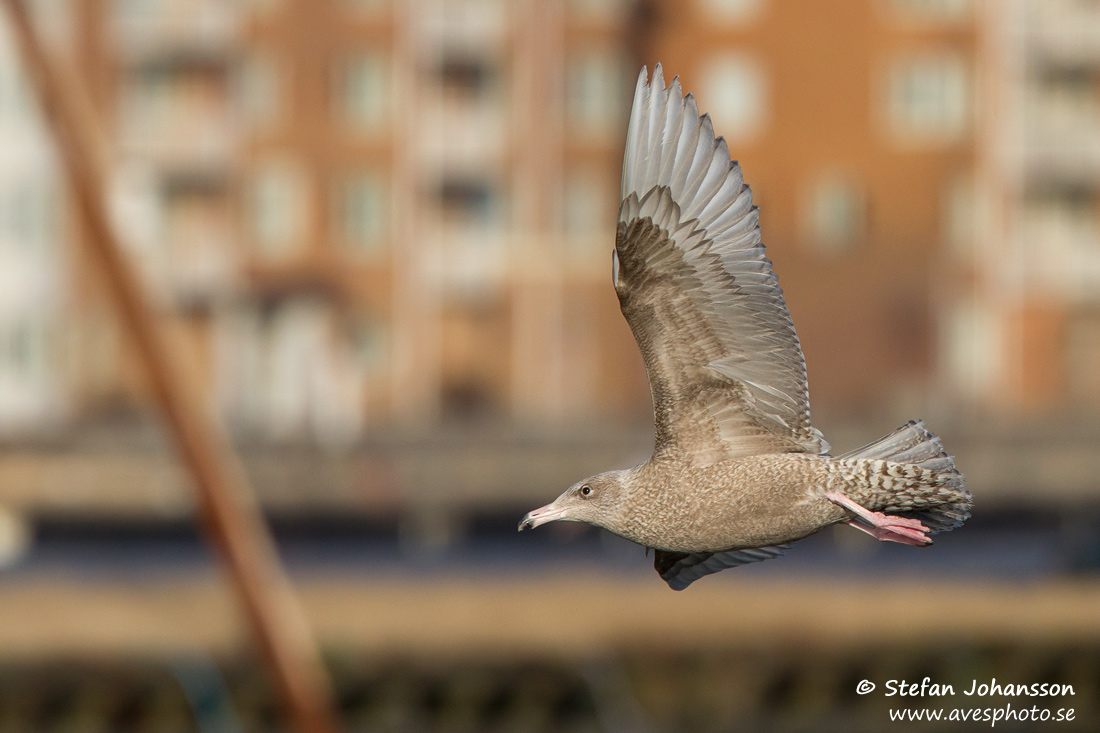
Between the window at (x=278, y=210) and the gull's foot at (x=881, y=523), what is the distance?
263 feet

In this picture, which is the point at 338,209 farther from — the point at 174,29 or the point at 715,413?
the point at 715,413

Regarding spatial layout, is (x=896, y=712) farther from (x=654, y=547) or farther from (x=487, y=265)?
(x=487, y=265)

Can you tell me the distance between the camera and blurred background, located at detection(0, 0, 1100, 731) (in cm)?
496

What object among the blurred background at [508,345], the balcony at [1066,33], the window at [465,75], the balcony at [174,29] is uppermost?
the balcony at [174,29]

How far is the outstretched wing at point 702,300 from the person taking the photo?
1930 millimetres

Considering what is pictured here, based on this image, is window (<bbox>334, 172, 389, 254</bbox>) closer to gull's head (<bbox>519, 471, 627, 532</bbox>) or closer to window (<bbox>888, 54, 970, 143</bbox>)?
window (<bbox>888, 54, 970, 143</bbox>)

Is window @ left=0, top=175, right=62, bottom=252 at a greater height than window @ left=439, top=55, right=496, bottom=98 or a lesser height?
lesser

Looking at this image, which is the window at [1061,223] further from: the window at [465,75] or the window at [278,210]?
the window at [278,210]

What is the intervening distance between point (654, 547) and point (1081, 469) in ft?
132

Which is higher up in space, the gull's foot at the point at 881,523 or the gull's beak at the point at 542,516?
the gull's foot at the point at 881,523

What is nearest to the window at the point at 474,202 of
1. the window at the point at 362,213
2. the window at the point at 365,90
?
the window at the point at 362,213

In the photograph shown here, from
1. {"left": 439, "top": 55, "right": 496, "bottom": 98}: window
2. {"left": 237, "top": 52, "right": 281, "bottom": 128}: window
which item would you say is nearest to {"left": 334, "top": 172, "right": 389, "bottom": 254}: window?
{"left": 237, "top": 52, "right": 281, "bottom": 128}: window

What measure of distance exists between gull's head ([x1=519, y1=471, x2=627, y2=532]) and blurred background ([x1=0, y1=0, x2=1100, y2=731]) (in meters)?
0.03

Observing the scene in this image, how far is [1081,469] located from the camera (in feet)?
131
